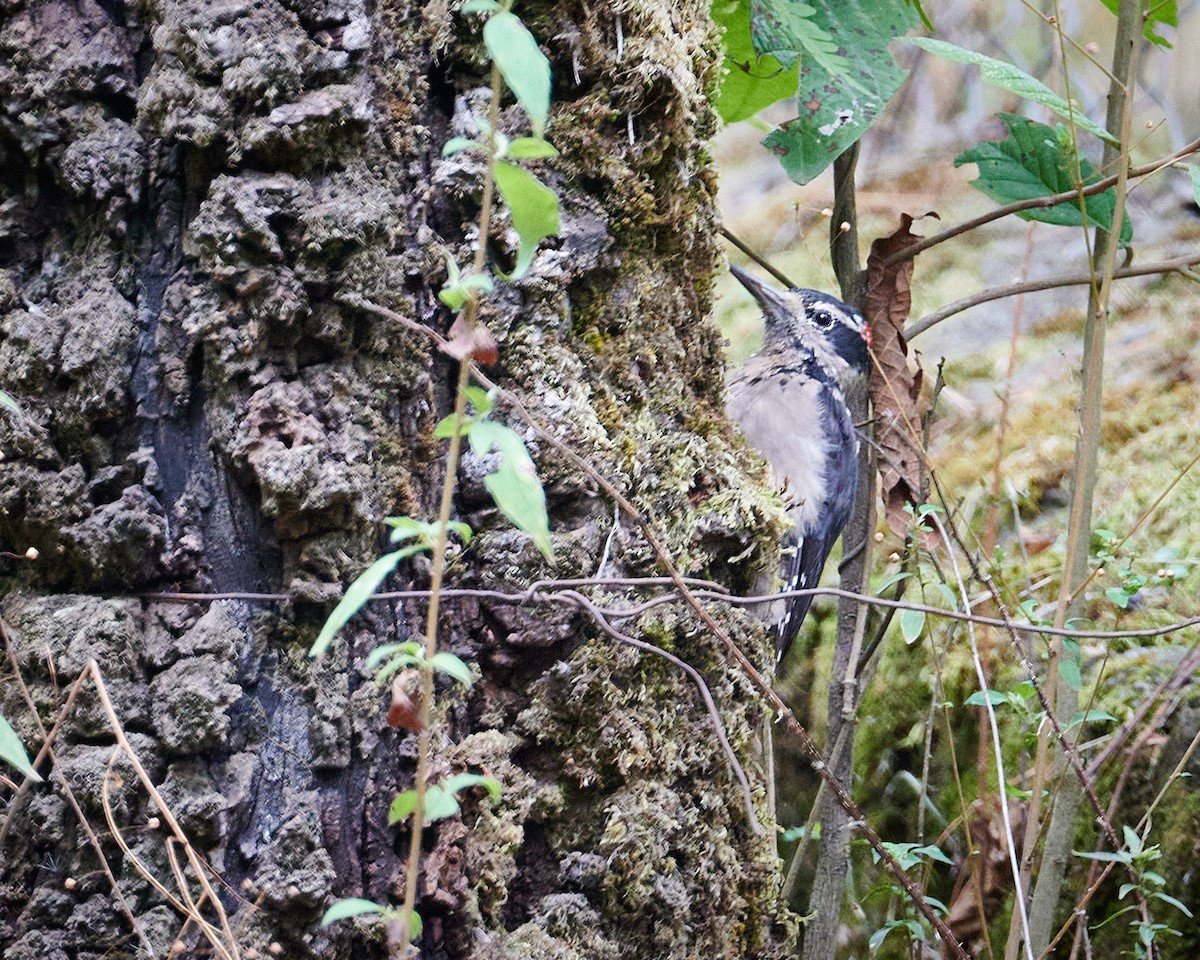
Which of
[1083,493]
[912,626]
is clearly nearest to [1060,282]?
[1083,493]

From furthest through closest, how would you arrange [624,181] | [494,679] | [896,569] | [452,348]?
[896,569] → [624,181] → [494,679] → [452,348]

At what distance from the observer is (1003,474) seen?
3.90 metres

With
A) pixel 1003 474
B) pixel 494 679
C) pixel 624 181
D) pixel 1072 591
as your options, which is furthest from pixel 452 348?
pixel 1003 474

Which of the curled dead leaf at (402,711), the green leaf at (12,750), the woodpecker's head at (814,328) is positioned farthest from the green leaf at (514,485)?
the woodpecker's head at (814,328)

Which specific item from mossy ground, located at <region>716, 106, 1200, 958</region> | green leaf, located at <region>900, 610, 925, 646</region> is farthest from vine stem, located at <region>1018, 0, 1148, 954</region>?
green leaf, located at <region>900, 610, 925, 646</region>

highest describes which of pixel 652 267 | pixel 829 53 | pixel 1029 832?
pixel 829 53

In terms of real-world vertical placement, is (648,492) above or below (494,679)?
above

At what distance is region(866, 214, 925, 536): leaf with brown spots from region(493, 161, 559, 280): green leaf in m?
2.06

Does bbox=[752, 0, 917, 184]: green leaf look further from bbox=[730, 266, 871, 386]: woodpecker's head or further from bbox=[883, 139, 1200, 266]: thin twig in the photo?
bbox=[730, 266, 871, 386]: woodpecker's head

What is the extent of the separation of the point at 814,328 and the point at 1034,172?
45.6 inches

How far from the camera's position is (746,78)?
258cm

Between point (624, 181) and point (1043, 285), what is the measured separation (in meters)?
1.46

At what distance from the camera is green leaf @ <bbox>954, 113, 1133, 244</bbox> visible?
8.68 feet

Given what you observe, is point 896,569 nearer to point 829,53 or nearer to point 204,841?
point 829,53
